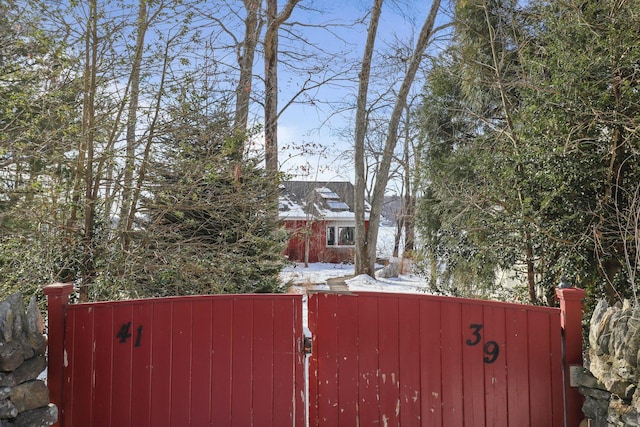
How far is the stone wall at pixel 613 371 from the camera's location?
9.53ft

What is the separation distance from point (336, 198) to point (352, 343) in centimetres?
2143

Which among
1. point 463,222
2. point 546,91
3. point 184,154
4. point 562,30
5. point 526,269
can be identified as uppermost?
point 562,30

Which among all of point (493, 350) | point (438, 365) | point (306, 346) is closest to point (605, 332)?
point (493, 350)

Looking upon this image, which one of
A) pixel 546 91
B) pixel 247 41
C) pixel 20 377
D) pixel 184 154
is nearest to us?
pixel 20 377

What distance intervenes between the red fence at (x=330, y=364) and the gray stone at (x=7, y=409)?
1.85ft

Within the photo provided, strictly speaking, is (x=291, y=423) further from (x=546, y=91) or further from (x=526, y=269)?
(x=546, y=91)

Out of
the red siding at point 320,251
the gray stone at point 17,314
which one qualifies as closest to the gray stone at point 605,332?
the gray stone at point 17,314

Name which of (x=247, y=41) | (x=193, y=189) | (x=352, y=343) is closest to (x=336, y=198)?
(x=247, y=41)

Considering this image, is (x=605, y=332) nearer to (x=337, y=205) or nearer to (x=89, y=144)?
(x=89, y=144)

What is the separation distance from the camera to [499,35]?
752 cm

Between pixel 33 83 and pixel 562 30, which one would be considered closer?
pixel 33 83

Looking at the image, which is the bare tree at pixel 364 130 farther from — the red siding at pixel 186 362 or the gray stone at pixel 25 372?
the gray stone at pixel 25 372

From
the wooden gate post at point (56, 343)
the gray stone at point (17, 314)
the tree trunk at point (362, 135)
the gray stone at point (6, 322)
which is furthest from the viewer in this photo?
the tree trunk at point (362, 135)

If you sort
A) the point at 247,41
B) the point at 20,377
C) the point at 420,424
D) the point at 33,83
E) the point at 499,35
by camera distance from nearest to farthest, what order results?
the point at 20,377
the point at 420,424
the point at 33,83
the point at 499,35
the point at 247,41
